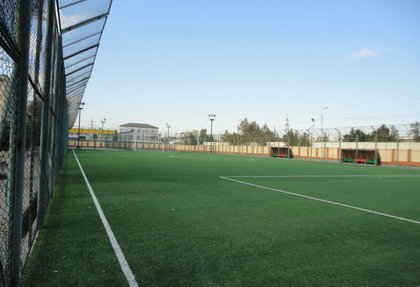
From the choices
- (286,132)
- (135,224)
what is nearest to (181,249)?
(135,224)

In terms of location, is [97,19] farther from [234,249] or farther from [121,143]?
[121,143]

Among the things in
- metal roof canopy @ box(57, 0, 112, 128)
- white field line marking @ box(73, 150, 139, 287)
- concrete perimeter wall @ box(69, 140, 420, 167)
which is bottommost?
white field line marking @ box(73, 150, 139, 287)

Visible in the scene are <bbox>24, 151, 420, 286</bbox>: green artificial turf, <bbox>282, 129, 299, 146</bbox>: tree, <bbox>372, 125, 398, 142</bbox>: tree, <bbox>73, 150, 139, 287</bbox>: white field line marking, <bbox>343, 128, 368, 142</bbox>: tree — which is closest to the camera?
<bbox>73, 150, 139, 287</bbox>: white field line marking

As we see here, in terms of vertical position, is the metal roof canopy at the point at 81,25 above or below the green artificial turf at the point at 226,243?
above

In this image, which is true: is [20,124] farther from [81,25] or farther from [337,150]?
[337,150]

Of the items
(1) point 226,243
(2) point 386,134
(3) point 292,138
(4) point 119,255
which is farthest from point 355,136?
(4) point 119,255

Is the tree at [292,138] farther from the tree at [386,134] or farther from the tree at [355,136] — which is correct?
the tree at [386,134]

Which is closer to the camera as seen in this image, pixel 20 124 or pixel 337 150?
pixel 20 124

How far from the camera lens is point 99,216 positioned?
19.1 feet

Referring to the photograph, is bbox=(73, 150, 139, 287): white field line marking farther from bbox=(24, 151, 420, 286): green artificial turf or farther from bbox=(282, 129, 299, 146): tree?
bbox=(282, 129, 299, 146): tree

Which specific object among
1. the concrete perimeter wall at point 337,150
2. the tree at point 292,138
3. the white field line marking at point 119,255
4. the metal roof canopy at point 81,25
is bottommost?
the white field line marking at point 119,255

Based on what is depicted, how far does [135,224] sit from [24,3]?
3.55m

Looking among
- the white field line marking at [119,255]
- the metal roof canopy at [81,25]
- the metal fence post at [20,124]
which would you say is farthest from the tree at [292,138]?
the metal fence post at [20,124]

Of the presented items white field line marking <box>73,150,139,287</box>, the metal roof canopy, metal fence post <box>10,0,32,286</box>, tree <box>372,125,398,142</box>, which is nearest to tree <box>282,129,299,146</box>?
tree <box>372,125,398,142</box>
